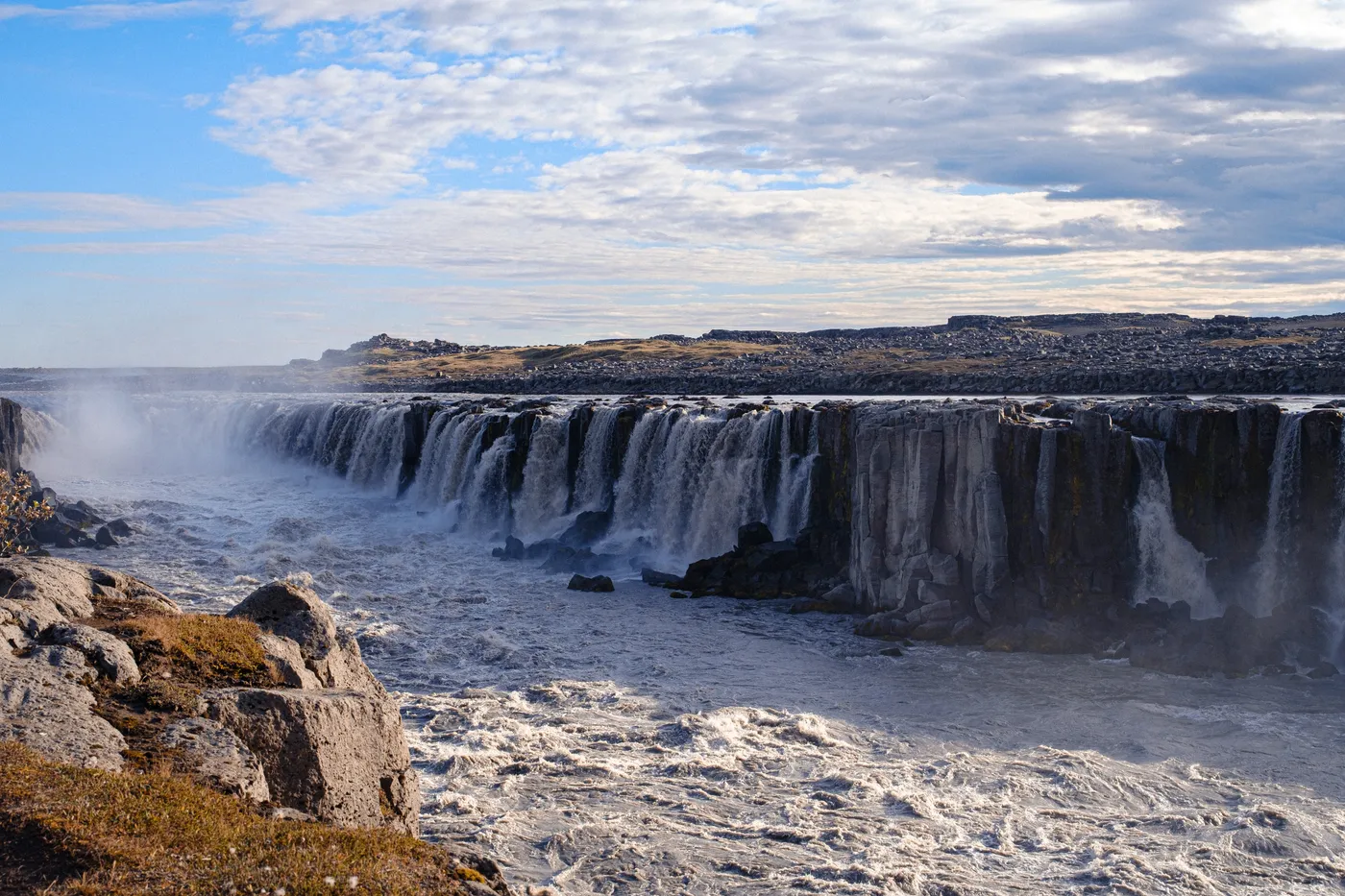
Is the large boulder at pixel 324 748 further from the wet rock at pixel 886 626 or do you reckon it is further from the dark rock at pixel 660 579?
the dark rock at pixel 660 579

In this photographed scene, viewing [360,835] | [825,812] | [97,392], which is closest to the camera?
[360,835]

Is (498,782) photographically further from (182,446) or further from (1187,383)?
(182,446)

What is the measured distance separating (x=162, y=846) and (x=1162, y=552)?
2636 cm

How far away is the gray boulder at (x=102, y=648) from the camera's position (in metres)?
13.0

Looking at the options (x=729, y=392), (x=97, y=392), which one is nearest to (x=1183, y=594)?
(x=729, y=392)

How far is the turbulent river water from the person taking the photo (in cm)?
1623

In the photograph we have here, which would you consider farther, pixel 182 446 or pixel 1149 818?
pixel 182 446

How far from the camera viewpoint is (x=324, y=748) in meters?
12.7

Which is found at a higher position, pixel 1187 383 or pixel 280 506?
pixel 1187 383

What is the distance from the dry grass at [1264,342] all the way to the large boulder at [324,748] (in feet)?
259

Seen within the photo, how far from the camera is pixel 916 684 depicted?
25.5 m

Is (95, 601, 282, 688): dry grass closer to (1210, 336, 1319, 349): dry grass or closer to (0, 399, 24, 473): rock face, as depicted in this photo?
(0, 399, 24, 473): rock face

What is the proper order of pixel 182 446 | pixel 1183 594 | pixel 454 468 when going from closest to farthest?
pixel 1183 594 → pixel 454 468 → pixel 182 446

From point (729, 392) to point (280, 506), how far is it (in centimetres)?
3598
